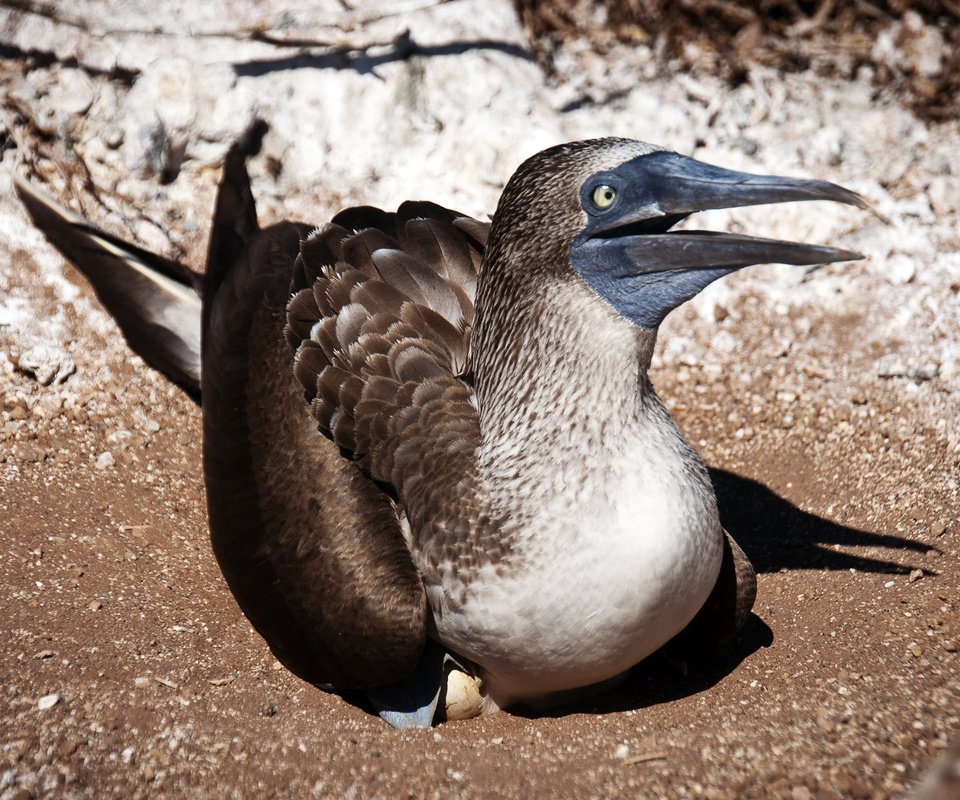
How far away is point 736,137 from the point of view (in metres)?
6.98

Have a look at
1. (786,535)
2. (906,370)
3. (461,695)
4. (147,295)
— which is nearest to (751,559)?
(786,535)

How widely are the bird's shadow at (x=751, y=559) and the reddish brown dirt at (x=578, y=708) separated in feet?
0.05

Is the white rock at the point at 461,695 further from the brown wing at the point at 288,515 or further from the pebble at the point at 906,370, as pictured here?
the pebble at the point at 906,370

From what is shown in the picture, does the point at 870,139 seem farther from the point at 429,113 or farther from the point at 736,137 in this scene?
the point at 429,113

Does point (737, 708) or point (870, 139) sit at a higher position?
point (870, 139)

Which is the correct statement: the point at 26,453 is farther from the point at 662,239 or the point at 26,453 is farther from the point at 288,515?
the point at 662,239

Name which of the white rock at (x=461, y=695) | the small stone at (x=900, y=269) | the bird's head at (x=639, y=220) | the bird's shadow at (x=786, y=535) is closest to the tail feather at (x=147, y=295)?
the white rock at (x=461, y=695)

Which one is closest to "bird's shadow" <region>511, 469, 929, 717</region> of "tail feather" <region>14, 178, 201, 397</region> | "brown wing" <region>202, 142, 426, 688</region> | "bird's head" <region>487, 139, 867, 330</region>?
"brown wing" <region>202, 142, 426, 688</region>

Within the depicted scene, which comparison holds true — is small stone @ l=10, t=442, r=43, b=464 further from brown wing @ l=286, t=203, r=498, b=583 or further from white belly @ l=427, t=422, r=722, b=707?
white belly @ l=427, t=422, r=722, b=707

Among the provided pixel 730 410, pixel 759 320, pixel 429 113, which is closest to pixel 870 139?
pixel 759 320

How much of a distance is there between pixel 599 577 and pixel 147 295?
3.26 m

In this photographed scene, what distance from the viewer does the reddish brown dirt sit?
3670mm

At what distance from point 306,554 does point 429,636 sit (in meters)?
0.57

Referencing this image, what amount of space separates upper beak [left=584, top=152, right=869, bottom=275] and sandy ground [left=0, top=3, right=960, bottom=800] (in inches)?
64.2
